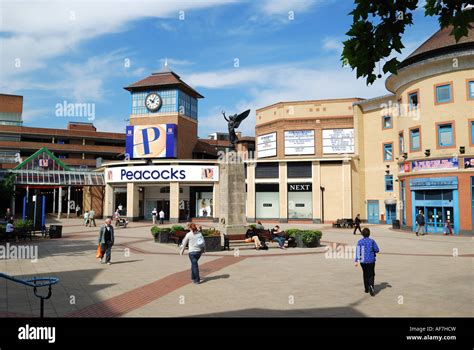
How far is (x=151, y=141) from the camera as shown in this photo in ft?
152

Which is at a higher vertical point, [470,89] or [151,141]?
[470,89]

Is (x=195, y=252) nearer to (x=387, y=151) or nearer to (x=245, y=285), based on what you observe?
(x=245, y=285)

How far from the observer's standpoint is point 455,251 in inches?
687

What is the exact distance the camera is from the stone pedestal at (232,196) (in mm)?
20062

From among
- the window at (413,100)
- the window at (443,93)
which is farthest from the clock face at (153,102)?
the window at (443,93)

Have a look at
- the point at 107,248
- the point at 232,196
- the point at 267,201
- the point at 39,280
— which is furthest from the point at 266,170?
the point at 39,280

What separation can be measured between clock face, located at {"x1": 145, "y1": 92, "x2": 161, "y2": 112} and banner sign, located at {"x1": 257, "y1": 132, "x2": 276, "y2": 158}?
44.3 feet

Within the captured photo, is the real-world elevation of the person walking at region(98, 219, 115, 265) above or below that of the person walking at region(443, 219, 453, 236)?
above

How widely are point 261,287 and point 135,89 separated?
4401 cm

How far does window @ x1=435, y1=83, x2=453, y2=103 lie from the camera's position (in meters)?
26.6

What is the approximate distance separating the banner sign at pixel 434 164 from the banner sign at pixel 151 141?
2711cm

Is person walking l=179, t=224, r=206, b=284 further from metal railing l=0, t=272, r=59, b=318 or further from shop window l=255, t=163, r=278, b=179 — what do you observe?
shop window l=255, t=163, r=278, b=179

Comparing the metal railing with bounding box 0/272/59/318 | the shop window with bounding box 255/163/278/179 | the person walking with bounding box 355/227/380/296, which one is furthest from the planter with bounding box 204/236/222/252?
the shop window with bounding box 255/163/278/179

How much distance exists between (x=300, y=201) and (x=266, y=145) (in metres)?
8.88
